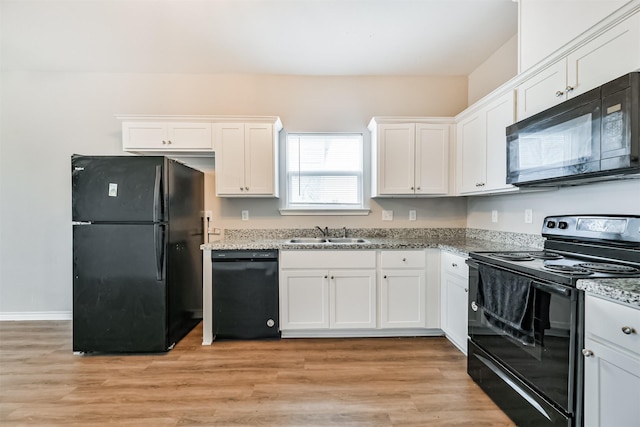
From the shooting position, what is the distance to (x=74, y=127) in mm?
3273

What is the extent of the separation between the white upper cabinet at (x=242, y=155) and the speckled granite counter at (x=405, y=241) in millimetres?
565

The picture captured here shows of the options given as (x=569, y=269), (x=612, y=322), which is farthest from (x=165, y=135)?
(x=612, y=322)

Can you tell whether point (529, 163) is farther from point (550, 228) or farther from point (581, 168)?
point (550, 228)

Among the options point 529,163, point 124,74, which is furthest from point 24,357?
point 529,163

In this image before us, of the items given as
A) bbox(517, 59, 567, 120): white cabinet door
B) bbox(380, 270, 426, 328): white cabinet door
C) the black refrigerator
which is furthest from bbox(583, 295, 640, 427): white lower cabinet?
the black refrigerator

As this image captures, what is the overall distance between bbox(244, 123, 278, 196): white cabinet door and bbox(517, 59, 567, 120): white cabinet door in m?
2.11

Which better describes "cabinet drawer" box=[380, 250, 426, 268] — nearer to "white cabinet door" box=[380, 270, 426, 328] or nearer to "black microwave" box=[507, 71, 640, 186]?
"white cabinet door" box=[380, 270, 426, 328]

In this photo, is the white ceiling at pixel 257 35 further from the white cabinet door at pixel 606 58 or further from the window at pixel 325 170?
the white cabinet door at pixel 606 58

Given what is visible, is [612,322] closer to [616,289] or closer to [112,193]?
Answer: [616,289]

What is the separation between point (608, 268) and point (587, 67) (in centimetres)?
105

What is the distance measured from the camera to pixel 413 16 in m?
2.31

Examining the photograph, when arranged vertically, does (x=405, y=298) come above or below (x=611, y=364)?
below

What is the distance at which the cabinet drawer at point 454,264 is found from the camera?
2.30 metres

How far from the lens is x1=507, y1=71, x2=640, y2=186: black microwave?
51.0 inches
